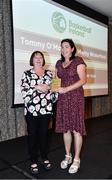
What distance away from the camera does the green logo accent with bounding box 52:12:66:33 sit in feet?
12.4

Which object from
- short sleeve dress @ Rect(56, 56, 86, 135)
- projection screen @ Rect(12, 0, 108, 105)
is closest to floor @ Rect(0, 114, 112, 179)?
short sleeve dress @ Rect(56, 56, 86, 135)

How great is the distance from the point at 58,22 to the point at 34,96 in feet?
7.03

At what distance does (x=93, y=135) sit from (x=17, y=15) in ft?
6.84

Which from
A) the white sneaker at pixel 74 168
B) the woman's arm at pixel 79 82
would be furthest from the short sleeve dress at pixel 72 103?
the white sneaker at pixel 74 168

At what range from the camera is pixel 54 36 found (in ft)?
12.5

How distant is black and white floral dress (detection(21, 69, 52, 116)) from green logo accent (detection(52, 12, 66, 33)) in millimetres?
1913

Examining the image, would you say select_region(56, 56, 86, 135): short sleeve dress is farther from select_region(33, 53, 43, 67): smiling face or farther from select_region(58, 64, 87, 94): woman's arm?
select_region(33, 53, 43, 67): smiling face

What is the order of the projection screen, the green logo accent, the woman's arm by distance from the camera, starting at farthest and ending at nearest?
the green logo accent < the projection screen < the woman's arm

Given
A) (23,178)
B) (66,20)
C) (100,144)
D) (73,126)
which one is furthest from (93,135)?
(66,20)

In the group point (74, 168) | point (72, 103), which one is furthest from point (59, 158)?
point (72, 103)

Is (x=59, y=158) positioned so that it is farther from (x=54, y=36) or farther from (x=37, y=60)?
(x=54, y=36)

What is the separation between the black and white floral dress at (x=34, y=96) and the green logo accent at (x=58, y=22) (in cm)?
191

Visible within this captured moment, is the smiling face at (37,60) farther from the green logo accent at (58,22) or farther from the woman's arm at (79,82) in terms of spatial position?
the green logo accent at (58,22)

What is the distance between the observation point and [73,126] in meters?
2.18
